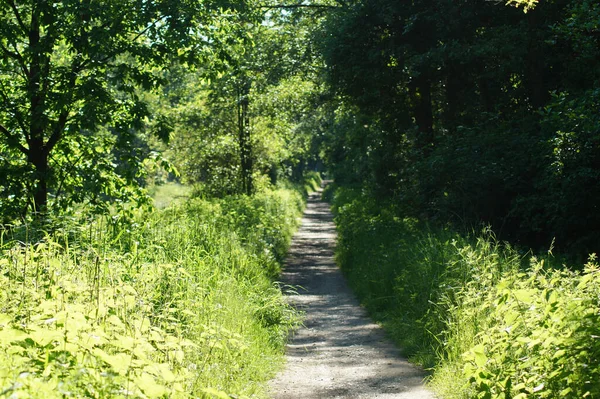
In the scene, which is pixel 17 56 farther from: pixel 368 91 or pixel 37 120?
pixel 368 91

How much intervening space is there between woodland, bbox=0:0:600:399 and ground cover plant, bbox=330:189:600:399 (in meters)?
0.03

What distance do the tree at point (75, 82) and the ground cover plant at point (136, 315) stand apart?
5.54 feet

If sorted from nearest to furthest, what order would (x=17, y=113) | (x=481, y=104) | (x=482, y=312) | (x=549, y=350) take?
1. (x=549, y=350)
2. (x=482, y=312)
3. (x=17, y=113)
4. (x=481, y=104)

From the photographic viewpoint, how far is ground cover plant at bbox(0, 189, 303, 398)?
3.72 meters

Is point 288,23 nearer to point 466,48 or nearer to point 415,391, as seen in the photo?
point 466,48

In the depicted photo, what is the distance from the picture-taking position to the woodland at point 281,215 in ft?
15.1

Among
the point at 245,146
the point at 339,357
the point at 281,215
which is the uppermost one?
the point at 245,146

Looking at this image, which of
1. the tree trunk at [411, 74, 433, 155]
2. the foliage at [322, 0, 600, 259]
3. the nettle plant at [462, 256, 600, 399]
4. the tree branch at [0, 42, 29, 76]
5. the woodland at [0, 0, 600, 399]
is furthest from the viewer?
the tree trunk at [411, 74, 433, 155]

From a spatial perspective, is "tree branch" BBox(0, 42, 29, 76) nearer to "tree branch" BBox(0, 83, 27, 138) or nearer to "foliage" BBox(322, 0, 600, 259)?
"tree branch" BBox(0, 83, 27, 138)

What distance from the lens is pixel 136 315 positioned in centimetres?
513

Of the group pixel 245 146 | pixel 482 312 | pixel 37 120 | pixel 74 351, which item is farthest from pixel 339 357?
pixel 245 146

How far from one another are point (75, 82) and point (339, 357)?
6.60 meters

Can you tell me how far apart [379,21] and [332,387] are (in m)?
12.9

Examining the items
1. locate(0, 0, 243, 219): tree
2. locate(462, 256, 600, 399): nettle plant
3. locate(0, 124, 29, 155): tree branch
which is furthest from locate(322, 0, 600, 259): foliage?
locate(0, 124, 29, 155): tree branch
